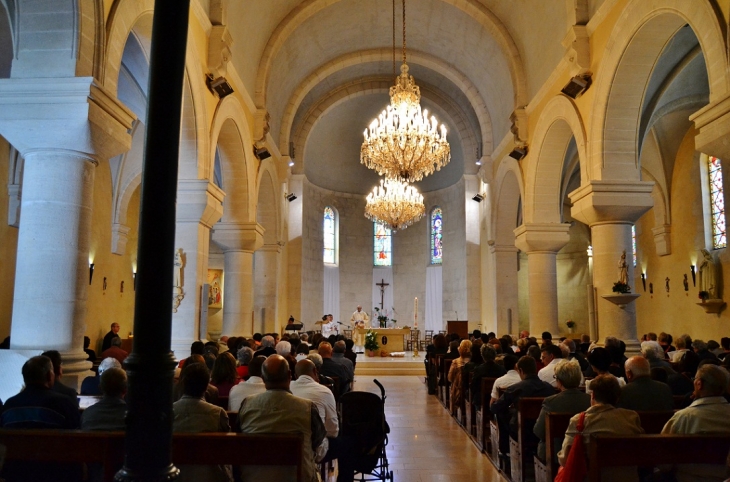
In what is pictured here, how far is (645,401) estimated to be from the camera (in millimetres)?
4953

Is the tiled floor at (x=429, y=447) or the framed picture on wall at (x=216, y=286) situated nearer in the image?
the tiled floor at (x=429, y=447)

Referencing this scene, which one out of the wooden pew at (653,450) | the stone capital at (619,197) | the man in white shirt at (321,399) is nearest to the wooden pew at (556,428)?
the wooden pew at (653,450)

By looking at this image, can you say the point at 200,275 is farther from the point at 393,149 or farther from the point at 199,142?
the point at 393,149

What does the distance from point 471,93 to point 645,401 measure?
49.0 ft

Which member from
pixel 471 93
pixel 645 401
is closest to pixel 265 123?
pixel 471 93

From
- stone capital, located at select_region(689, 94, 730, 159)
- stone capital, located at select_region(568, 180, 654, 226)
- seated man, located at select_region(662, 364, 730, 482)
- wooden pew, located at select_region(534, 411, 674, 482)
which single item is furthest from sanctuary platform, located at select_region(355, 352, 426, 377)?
seated man, located at select_region(662, 364, 730, 482)

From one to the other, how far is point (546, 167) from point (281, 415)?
1127cm

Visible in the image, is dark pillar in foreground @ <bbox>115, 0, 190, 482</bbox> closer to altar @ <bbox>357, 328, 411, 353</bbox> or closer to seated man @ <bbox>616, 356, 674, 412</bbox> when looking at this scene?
seated man @ <bbox>616, 356, 674, 412</bbox>

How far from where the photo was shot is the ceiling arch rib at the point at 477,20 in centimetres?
1460

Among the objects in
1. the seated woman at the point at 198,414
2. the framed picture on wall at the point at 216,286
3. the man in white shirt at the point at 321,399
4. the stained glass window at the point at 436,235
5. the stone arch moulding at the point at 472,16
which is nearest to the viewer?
the seated woman at the point at 198,414

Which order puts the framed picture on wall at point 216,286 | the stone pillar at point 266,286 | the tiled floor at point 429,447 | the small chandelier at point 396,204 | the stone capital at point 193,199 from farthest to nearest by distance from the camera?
the framed picture on wall at point 216,286
the stone pillar at point 266,286
the small chandelier at point 396,204
the stone capital at point 193,199
the tiled floor at point 429,447

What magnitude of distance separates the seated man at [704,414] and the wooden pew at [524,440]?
1.51 meters

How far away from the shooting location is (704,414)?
3859mm

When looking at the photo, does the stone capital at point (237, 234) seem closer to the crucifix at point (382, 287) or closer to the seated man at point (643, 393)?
the seated man at point (643, 393)
